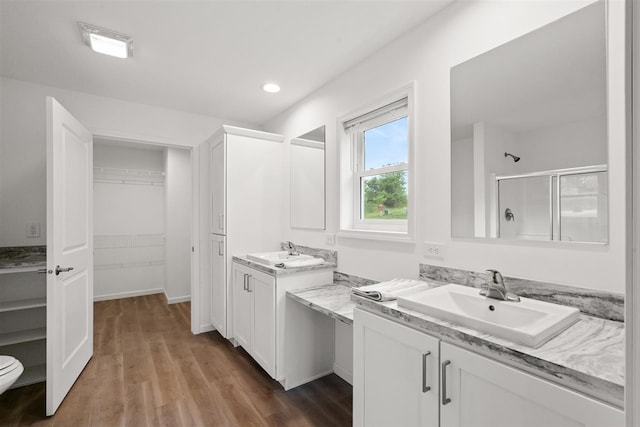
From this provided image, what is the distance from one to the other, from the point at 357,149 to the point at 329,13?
97cm

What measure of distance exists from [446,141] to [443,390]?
3.99 ft

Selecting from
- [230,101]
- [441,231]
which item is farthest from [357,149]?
[230,101]

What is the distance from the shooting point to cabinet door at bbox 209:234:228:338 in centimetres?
295

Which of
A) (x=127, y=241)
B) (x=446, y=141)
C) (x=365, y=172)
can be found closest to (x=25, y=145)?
(x=127, y=241)

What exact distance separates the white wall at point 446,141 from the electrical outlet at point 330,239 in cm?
5

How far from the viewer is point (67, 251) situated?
7.13ft

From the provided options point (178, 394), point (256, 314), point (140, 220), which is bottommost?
point (178, 394)

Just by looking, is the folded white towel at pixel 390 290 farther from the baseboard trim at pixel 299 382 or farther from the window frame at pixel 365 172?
the baseboard trim at pixel 299 382

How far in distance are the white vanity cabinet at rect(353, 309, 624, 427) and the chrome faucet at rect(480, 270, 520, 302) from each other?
402 mm

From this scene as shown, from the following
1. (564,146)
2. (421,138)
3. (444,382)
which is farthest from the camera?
(421,138)

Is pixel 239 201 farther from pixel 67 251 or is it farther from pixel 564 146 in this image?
pixel 564 146

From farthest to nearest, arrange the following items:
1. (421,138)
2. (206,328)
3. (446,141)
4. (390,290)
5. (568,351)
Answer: (206,328), (421,138), (446,141), (390,290), (568,351)

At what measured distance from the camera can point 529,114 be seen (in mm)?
1367

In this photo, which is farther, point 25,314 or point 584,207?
point 25,314
